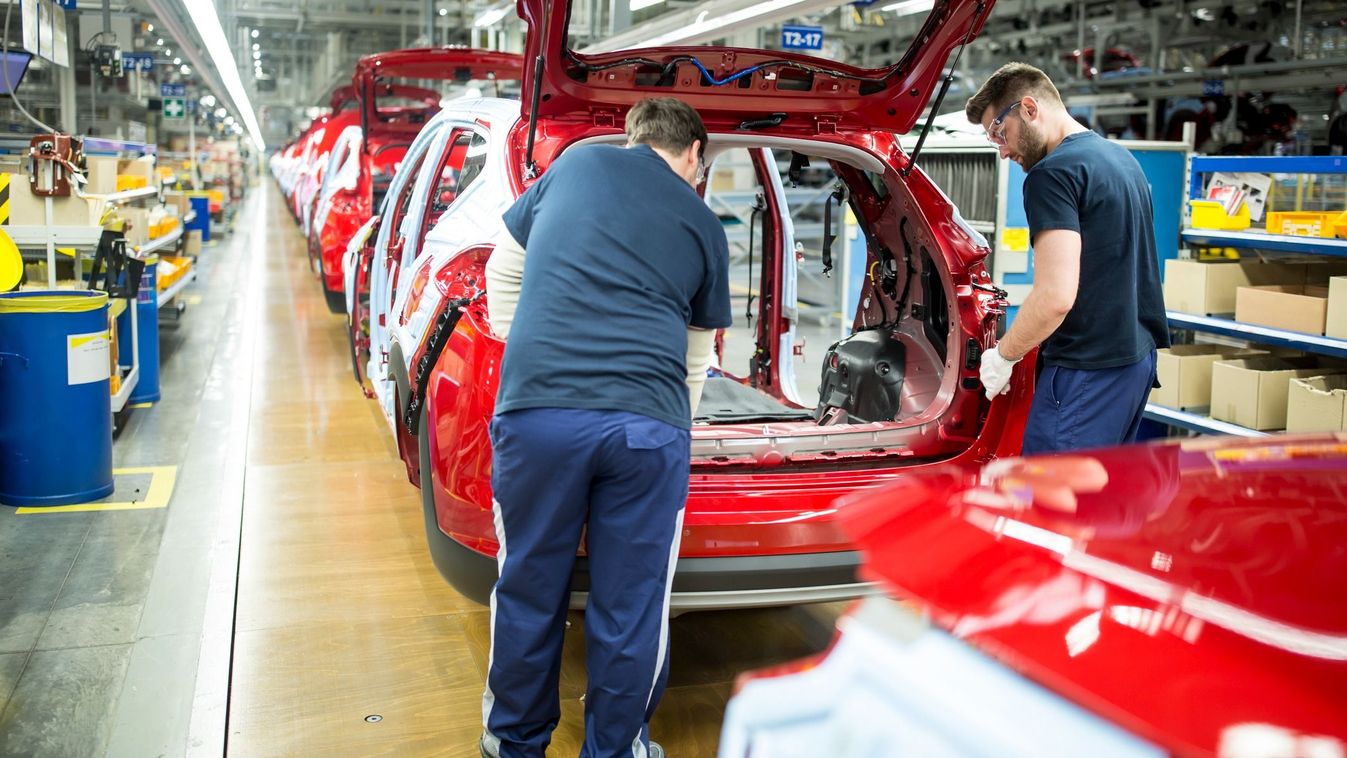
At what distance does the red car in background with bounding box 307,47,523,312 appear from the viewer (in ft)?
26.7

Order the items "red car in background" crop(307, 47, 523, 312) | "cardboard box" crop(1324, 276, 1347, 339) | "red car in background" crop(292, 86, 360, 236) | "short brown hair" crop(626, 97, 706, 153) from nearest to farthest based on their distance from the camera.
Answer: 1. "short brown hair" crop(626, 97, 706, 153)
2. "cardboard box" crop(1324, 276, 1347, 339)
3. "red car in background" crop(307, 47, 523, 312)
4. "red car in background" crop(292, 86, 360, 236)

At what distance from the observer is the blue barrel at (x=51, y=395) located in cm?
473

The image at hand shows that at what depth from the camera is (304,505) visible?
503 centimetres

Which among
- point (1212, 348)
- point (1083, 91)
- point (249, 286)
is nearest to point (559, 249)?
point (1212, 348)

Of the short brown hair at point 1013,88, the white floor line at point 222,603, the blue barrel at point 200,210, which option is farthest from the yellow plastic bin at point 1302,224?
the blue barrel at point 200,210

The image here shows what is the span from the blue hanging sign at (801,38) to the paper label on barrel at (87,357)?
8007 mm

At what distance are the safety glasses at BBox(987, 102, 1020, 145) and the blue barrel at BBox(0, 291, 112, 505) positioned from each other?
3.66m

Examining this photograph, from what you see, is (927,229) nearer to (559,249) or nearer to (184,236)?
(559,249)

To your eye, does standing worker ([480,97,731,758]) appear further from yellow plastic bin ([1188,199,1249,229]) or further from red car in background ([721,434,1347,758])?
yellow plastic bin ([1188,199,1249,229])

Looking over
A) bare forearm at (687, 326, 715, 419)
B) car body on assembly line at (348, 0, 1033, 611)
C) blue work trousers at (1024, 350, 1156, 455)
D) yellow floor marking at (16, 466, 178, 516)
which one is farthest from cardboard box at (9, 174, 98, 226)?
blue work trousers at (1024, 350, 1156, 455)

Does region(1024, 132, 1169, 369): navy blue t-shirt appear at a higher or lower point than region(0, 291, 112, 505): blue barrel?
higher

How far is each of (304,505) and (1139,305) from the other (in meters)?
3.43

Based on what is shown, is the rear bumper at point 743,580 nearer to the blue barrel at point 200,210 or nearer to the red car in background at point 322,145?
the red car in background at point 322,145

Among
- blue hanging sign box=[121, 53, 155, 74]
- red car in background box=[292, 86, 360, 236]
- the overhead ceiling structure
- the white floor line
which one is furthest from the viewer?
blue hanging sign box=[121, 53, 155, 74]
